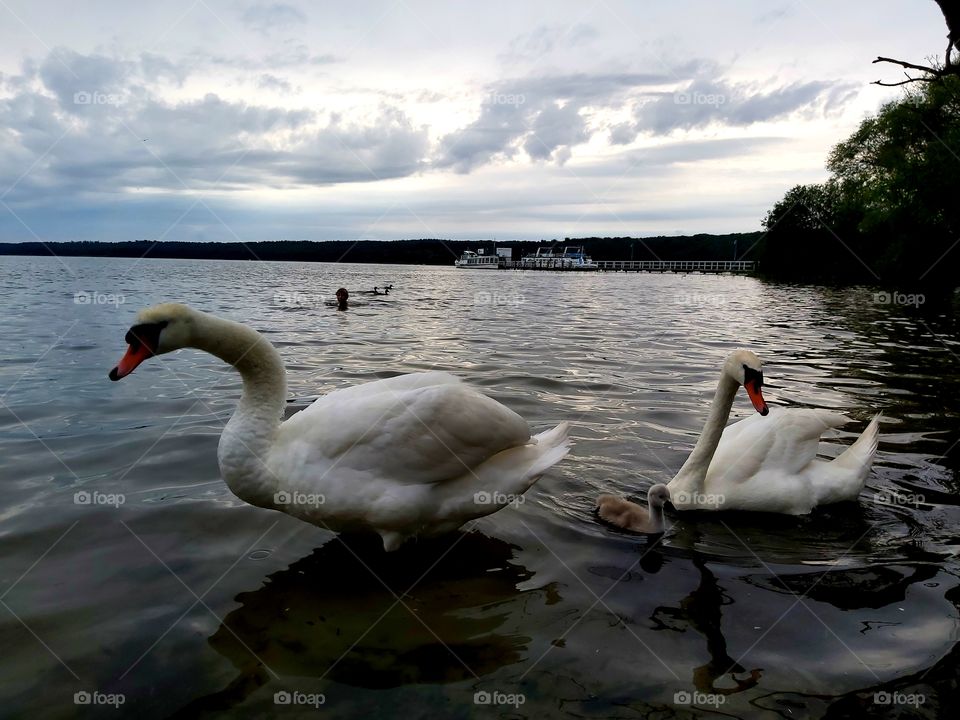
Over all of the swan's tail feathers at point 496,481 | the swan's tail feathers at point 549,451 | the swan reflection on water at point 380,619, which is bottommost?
the swan reflection on water at point 380,619

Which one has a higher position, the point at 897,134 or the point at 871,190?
the point at 897,134

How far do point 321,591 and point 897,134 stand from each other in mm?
54111

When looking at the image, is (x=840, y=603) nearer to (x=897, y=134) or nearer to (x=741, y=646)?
(x=741, y=646)

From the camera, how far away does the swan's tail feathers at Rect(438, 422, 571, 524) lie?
457 centimetres

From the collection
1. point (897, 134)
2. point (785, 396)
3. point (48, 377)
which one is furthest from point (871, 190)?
point (48, 377)

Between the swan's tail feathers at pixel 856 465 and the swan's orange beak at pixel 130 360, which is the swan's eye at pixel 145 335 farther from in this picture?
the swan's tail feathers at pixel 856 465

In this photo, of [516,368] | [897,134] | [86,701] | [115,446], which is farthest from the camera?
[897,134]

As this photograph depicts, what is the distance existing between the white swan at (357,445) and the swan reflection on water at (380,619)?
28 centimetres

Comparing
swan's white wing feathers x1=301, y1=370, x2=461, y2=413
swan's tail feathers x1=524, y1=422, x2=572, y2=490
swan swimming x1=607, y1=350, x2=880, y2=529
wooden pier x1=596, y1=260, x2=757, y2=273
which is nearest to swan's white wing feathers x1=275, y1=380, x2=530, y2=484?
swan's white wing feathers x1=301, y1=370, x2=461, y2=413

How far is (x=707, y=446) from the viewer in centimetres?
562

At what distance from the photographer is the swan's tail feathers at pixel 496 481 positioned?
4574 millimetres

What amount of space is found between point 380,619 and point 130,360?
6.63ft

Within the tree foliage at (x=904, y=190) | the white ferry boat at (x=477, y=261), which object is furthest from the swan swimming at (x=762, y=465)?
the white ferry boat at (x=477, y=261)

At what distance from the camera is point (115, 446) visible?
672 cm
